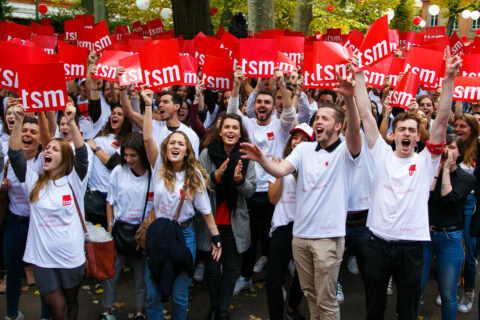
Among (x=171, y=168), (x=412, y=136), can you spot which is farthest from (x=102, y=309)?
(x=412, y=136)

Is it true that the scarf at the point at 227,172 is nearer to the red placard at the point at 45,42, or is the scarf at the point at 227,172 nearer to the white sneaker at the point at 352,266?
the white sneaker at the point at 352,266

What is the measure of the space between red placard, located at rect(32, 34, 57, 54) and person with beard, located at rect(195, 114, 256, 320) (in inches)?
203

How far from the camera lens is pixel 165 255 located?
4.18m

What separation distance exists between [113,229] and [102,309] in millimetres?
922

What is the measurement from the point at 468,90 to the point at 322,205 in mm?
3445

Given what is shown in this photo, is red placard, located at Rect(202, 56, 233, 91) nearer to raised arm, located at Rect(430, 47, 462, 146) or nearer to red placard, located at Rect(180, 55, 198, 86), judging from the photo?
red placard, located at Rect(180, 55, 198, 86)

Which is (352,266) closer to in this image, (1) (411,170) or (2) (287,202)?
(2) (287,202)

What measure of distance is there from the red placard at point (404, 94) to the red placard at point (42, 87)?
11.6 ft

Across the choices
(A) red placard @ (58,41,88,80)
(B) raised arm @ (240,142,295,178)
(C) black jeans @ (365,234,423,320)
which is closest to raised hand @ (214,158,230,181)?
(B) raised arm @ (240,142,295,178)

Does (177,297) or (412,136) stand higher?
(412,136)

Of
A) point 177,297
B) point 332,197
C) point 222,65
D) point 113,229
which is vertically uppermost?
point 222,65

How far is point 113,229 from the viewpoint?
15.8 ft

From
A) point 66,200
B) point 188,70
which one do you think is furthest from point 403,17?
point 66,200

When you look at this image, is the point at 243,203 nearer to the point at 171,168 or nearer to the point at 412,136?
the point at 171,168
